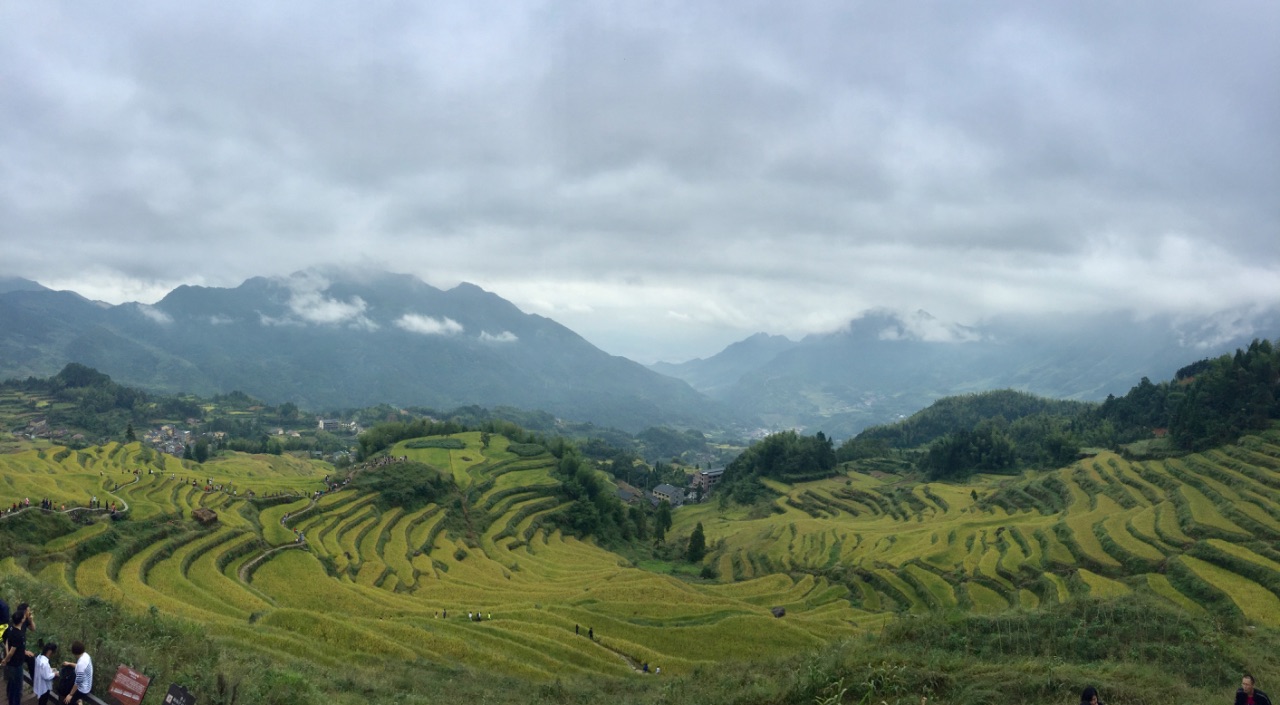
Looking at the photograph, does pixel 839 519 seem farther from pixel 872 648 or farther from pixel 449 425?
pixel 449 425

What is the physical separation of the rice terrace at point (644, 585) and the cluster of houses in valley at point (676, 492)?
130 feet

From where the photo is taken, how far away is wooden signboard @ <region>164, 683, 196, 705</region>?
410 inches

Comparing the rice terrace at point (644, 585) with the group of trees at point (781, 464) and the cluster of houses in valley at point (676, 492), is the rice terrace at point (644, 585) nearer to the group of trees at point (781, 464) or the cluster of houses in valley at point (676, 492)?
the group of trees at point (781, 464)

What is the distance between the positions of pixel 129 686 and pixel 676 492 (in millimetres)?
108479

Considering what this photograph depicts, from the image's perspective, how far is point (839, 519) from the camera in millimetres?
68562

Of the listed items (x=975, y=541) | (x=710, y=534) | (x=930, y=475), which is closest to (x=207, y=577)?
(x=975, y=541)

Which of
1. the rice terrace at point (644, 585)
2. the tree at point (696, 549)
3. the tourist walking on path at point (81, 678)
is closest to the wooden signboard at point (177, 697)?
the tourist walking on path at point (81, 678)

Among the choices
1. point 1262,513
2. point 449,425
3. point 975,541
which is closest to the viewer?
point 1262,513

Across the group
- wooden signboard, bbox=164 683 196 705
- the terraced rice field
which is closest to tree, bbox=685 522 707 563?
the terraced rice field

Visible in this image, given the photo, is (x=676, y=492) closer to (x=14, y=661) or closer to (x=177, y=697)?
(x=14, y=661)

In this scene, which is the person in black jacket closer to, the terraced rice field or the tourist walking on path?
the terraced rice field

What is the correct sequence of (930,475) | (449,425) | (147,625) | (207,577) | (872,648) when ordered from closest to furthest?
1. (147,625)
2. (872,648)
3. (207,577)
4. (930,475)
5. (449,425)

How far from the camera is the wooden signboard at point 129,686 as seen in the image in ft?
36.2

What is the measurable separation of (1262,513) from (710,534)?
47525 mm
